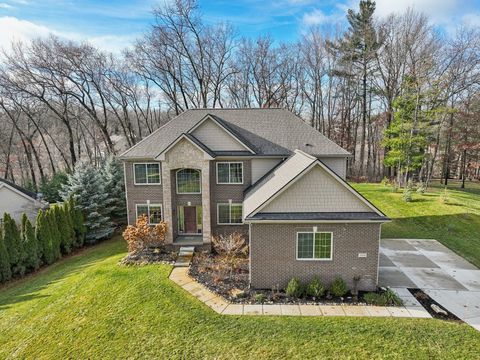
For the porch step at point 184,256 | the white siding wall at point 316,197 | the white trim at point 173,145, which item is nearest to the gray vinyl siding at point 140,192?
the white trim at point 173,145

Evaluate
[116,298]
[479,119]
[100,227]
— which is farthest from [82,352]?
[479,119]

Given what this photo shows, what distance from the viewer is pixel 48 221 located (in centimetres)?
1625

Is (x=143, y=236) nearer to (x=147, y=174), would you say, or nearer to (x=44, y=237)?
(x=147, y=174)

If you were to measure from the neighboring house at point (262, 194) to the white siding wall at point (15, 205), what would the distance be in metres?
9.60

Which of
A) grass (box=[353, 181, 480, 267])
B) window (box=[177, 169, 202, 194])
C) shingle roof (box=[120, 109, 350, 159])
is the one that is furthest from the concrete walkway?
shingle roof (box=[120, 109, 350, 159])

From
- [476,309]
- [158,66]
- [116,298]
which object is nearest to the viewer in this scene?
[476,309]

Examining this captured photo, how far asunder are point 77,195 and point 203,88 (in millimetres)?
19688

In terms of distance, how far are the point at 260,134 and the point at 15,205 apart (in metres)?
18.8

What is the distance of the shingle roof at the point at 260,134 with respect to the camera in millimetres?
15805

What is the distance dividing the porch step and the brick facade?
13.4 feet

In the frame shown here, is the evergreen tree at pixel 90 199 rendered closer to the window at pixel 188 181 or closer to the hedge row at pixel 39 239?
the hedge row at pixel 39 239

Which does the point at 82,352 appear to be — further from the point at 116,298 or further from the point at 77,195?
the point at 77,195

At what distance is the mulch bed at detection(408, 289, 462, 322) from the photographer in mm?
8844

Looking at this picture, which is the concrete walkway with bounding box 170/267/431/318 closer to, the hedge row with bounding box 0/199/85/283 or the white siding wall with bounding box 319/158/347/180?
the white siding wall with bounding box 319/158/347/180
